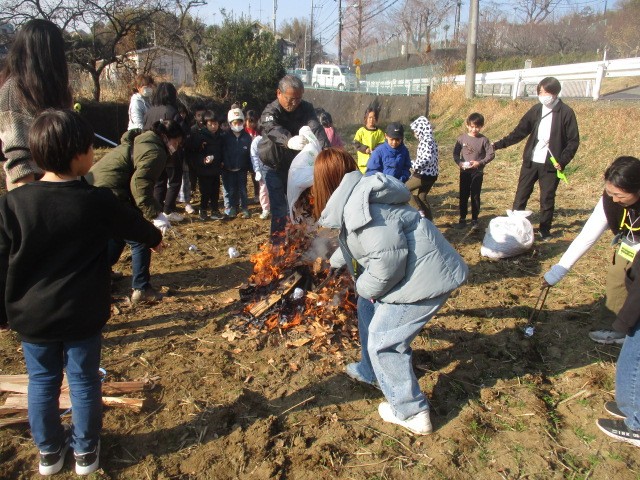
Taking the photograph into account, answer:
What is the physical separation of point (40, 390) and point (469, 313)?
3.45 m

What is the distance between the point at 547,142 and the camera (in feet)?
19.0

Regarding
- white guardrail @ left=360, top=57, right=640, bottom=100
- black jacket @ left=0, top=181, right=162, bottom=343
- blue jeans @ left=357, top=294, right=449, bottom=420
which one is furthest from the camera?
white guardrail @ left=360, top=57, right=640, bottom=100

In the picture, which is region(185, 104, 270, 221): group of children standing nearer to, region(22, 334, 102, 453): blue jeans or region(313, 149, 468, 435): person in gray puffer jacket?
region(313, 149, 468, 435): person in gray puffer jacket

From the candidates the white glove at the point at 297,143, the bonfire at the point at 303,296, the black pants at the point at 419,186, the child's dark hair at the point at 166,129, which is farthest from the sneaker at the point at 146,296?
the black pants at the point at 419,186

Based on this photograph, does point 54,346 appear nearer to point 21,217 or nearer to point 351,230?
point 21,217

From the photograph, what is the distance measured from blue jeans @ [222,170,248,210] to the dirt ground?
2679 millimetres

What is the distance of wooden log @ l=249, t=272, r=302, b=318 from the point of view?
4039 millimetres

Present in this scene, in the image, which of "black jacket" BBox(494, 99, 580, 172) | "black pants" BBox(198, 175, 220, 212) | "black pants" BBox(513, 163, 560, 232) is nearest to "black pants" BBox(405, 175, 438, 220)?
"black pants" BBox(513, 163, 560, 232)

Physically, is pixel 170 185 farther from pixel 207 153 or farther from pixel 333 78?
pixel 333 78

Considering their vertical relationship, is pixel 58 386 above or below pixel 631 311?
below

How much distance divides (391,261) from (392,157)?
11.5ft

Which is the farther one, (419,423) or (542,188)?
(542,188)

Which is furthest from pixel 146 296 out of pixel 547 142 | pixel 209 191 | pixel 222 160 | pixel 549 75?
pixel 549 75

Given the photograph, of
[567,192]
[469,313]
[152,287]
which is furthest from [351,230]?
[567,192]
